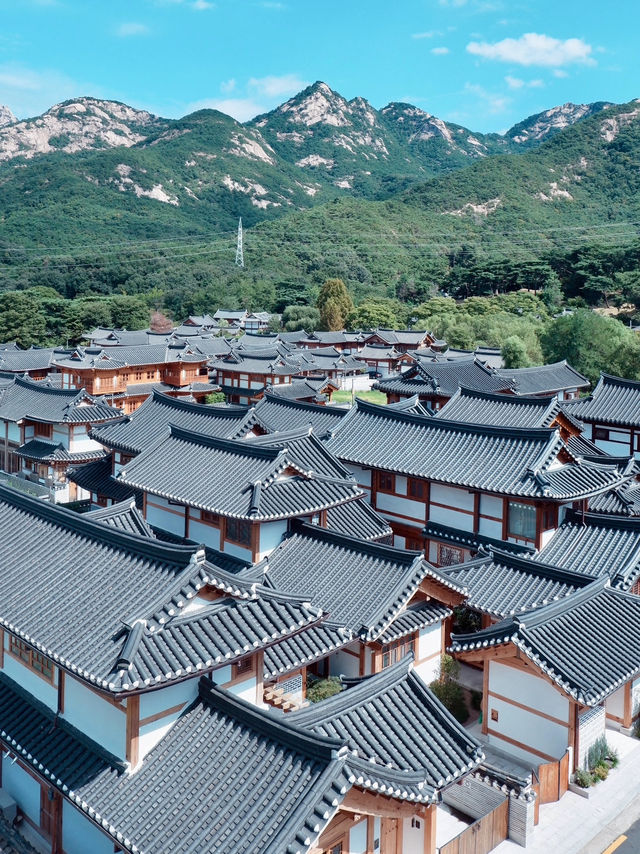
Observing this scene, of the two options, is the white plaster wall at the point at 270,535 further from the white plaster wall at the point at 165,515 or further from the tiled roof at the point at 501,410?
the tiled roof at the point at 501,410

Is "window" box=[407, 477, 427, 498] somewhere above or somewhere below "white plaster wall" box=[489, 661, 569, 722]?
above

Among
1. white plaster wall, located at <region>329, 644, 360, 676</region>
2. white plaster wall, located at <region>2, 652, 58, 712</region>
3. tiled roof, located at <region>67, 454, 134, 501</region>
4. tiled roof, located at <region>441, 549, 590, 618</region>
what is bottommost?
white plaster wall, located at <region>329, 644, 360, 676</region>

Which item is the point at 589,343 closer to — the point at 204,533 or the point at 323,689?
the point at 204,533

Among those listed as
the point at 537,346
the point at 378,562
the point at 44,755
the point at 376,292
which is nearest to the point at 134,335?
the point at 537,346

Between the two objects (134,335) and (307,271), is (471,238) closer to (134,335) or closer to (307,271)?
(307,271)

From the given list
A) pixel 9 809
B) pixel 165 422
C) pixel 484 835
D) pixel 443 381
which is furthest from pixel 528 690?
pixel 443 381

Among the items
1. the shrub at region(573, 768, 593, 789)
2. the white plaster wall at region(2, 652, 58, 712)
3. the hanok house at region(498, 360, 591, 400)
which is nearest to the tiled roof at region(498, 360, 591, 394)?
the hanok house at region(498, 360, 591, 400)

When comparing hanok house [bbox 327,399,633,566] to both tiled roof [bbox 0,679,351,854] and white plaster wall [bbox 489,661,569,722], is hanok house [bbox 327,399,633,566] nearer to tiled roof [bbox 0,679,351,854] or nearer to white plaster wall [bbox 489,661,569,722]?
white plaster wall [bbox 489,661,569,722]
